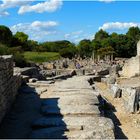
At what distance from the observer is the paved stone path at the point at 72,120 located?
8.23 metres

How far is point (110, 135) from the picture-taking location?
318 inches

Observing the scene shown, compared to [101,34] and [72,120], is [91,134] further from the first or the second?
[101,34]

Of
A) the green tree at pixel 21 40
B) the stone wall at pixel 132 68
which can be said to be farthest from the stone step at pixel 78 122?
the green tree at pixel 21 40

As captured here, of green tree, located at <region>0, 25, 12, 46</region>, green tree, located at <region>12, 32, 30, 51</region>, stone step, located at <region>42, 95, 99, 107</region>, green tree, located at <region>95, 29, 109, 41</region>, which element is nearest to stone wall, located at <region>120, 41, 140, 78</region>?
stone step, located at <region>42, 95, 99, 107</region>

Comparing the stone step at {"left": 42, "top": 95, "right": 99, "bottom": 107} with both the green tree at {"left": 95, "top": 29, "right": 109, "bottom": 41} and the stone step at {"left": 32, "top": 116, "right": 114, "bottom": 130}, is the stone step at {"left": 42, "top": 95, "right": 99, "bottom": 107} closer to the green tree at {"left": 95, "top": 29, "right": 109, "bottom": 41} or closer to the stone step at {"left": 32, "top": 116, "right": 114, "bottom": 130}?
the stone step at {"left": 32, "top": 116, "right": 114, "bottom": 130}

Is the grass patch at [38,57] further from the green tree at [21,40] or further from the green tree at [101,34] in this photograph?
the green tree at [101,34]

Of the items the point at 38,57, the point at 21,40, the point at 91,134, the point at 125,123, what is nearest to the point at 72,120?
the point at 91,134

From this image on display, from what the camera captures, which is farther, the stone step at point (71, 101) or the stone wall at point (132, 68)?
the stone wall at point (132, 68)

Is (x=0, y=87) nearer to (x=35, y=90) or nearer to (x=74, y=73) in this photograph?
(x=35, y=90)

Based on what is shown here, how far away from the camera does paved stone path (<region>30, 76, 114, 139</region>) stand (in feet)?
27.0

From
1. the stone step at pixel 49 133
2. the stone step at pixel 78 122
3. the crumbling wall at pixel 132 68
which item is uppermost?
the crumbling wall at pixel 132 68

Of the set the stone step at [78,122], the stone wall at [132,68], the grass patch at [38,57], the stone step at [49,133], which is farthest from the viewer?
the grass patch at [38,57]

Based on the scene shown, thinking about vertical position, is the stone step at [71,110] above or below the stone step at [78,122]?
above

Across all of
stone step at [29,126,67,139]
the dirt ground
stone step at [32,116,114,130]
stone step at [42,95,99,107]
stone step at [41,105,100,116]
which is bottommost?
the dirt ground
